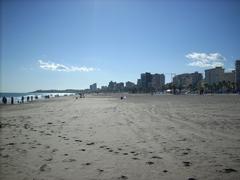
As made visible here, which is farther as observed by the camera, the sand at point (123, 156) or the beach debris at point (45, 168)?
the beach debris at point (45, 168)

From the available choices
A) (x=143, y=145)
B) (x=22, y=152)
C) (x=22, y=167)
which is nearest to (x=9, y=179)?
(x=22, y=167)

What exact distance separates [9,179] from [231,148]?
6566 millimetres

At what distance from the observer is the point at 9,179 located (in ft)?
17.6

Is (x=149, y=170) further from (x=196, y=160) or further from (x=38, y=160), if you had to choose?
(x=38, y=160)

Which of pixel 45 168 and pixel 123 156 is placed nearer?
pixel 45 168

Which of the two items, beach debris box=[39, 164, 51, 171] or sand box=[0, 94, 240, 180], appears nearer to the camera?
sand box=[0, 94, 240, 180]

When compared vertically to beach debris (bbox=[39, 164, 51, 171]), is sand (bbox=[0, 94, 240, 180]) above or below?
above

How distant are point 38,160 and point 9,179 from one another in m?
1.39

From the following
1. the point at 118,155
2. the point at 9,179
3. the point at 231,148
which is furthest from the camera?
the point at 231,148

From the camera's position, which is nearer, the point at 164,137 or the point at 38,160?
the point at 38,160

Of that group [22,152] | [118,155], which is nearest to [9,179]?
[22,152]

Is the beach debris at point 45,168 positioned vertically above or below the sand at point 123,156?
below

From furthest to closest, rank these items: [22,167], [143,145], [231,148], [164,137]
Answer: [164,137] → [143,145] → [231,148] → [22,167]

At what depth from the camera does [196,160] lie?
21.2 feet
